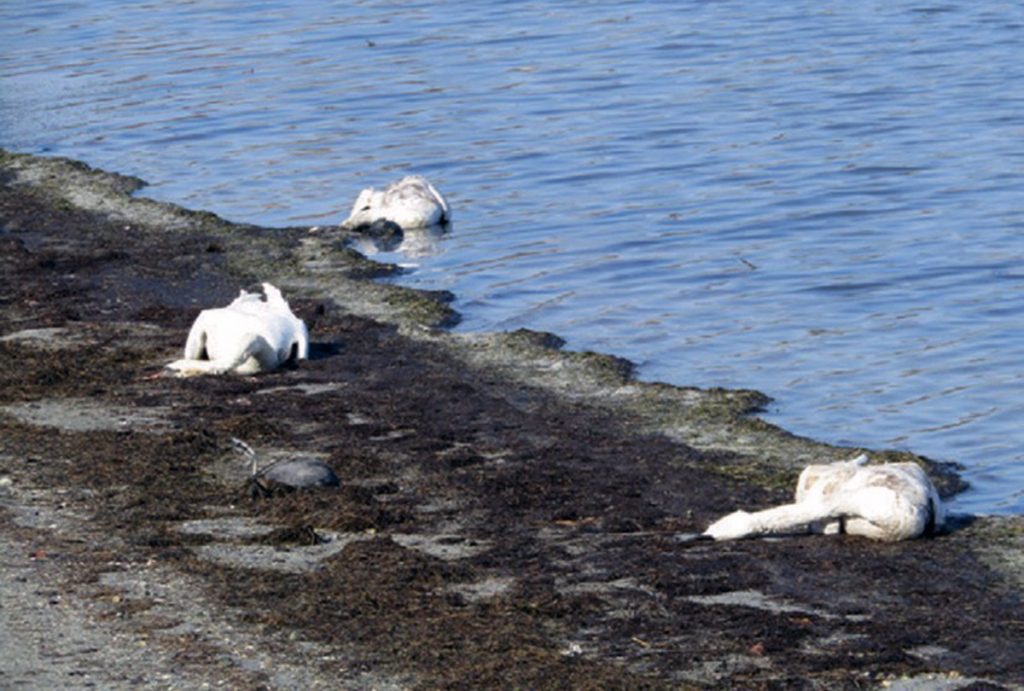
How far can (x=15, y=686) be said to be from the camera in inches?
294

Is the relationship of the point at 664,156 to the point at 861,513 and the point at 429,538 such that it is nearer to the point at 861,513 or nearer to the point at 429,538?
the point at 861,513

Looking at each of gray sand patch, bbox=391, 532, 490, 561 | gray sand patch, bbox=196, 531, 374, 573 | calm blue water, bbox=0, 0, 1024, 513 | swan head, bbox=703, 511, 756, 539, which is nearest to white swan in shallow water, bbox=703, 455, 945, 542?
swan head, bbox=703, 511, 756, 539

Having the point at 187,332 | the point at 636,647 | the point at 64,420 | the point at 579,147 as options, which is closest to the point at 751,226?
the point at 579,147

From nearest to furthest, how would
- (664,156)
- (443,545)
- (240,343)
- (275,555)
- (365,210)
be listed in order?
(275,555), (443,545), (240,343), (365,210), (664,156)

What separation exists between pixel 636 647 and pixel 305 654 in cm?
122

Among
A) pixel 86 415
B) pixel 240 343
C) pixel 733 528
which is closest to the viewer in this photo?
pixel 733 528

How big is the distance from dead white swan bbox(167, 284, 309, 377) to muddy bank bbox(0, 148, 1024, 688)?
17 centimetres

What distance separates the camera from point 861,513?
9641 mm

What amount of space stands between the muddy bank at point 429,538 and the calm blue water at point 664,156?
1170mm

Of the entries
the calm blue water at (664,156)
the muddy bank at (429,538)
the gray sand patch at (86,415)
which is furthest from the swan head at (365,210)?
the gray sand patch at (86,415)

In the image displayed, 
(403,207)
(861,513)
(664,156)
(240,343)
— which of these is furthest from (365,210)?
(861,513)

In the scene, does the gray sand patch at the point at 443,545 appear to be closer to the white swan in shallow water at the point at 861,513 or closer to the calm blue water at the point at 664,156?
the white swan in shallow water at the point at 861,513

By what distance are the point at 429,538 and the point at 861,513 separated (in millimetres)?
1877

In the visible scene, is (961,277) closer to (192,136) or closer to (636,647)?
(636,647)
